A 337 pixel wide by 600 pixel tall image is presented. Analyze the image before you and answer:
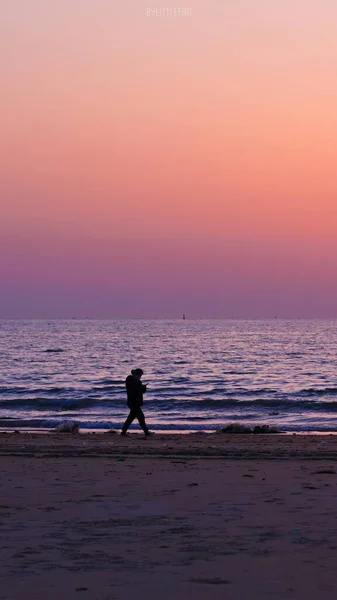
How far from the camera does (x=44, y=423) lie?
92.8 feet

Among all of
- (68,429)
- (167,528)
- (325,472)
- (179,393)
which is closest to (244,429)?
(68,429)

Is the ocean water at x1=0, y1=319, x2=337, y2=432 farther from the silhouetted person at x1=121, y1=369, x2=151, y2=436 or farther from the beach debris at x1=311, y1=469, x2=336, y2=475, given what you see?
the beach debris at x1=311, y1=469, x2=336, y2=475

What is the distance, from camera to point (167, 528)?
8367 mm

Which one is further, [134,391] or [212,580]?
[134,391]

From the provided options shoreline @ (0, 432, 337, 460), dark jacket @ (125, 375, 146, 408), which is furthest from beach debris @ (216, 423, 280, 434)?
dark jacket @ (125, 375, 146, 408)

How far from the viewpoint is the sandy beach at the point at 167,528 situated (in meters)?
6.54

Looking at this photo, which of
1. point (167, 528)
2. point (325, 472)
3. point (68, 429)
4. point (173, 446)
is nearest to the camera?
point (167, 528)

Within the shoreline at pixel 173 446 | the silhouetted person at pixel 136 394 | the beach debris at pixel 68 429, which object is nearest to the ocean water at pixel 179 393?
the beach debris at pixel 68 429

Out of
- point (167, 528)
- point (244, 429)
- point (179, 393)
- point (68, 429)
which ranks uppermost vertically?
point (167, 528)

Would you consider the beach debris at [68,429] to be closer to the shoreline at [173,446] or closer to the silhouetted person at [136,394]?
the shoreline at [173,446]

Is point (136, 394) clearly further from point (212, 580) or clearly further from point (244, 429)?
point (212, 580)

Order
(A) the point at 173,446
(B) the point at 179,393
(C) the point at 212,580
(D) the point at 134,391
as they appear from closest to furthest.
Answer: (C) the point at 212,580
(A) the point at 173,446
(D) the point at 134,391
(B) the point at 179,393

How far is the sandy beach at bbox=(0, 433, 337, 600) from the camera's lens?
6.54 metres

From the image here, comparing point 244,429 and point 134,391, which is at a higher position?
point 134,391
